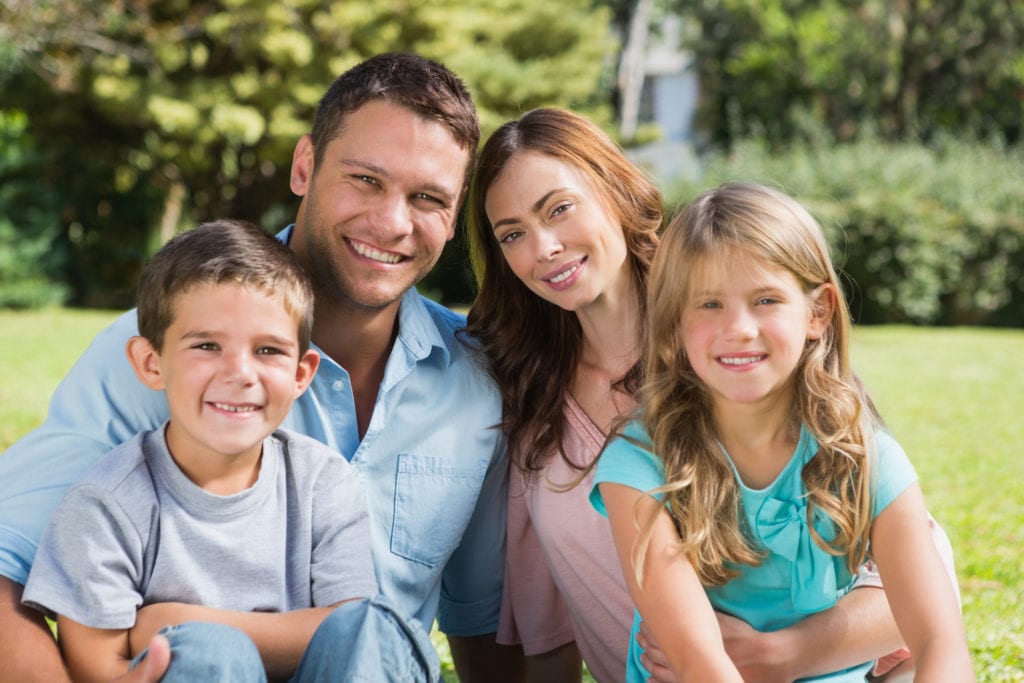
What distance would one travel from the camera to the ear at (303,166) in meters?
3.54

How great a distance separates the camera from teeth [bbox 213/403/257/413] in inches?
102

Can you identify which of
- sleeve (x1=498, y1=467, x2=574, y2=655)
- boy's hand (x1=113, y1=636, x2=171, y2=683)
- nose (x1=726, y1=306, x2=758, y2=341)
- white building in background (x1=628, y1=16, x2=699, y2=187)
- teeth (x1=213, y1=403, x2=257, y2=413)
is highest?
white building in background (x1=628, y1=16, x2=699, y2=187)

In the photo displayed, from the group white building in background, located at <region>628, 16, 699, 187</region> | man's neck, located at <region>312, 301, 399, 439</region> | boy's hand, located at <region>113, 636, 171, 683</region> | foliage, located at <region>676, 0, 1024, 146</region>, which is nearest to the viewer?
boy's hand, located at <region>113, 636, 171, 683</region>

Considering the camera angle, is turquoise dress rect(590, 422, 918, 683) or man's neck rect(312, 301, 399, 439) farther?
man's neck rect(312, 301, 399, 439)

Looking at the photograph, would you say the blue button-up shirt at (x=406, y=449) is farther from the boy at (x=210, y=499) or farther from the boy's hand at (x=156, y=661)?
the boy's hand at (x=156, y=661)

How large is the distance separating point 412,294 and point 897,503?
1583mm

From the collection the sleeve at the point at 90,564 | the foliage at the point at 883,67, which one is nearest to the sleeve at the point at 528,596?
the sleeve at the point at 90,564

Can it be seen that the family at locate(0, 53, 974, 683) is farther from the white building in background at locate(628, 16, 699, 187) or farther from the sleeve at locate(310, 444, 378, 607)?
the white building in background at locate(628, 16, 699, 187)

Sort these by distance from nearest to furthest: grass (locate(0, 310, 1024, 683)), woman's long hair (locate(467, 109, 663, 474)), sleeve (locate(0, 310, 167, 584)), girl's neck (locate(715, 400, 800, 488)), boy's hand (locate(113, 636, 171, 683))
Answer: boy's hand (locate(113, 636, 171, 683))
sleeve (locate(0, 310, 167, 584))
girl's neck (locate(715, 400, 800, 488))
woman's long hair (locate(467, 109, 663, 474))
grass (locate(0, 310, 1024, 683))

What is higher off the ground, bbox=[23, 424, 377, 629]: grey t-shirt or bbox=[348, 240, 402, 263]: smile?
bbox=[348, 240, 402, 263]: smile

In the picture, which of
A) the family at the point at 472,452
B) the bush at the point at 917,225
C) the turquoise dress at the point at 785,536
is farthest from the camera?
the bush at the point at 917,225

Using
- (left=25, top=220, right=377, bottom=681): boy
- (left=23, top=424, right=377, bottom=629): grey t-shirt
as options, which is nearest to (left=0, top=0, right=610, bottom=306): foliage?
(left=25, top=220, right=377, bottom=681): boy

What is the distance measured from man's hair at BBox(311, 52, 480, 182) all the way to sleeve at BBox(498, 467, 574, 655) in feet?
3.61

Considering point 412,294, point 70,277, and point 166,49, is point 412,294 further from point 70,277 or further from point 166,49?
point 70,277
